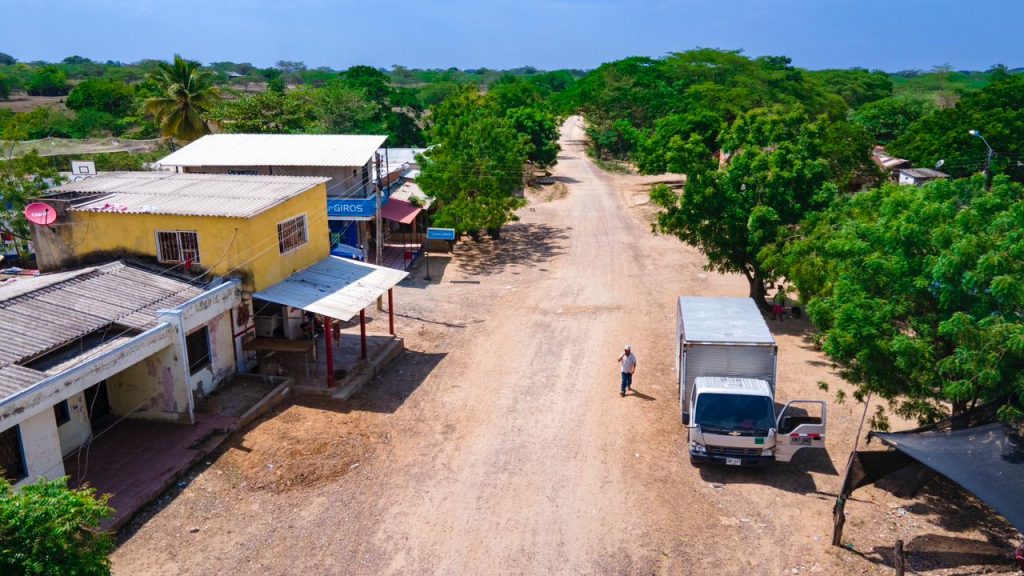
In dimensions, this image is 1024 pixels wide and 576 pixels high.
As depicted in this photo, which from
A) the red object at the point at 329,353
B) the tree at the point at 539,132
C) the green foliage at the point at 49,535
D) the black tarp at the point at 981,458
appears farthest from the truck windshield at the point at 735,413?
the tree at the point at 539,132

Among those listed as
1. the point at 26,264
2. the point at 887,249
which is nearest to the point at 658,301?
the point at 887,249

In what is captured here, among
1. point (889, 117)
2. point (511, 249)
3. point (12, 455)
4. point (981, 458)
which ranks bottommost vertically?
point (511, 249)

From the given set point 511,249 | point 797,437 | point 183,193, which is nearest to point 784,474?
point 797,437

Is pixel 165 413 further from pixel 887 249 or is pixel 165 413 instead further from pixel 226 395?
pixel 887 249

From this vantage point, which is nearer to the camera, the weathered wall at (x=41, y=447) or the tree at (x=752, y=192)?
the weathered wall at (x=41, y=447)

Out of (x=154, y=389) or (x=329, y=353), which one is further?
(x=329, y=353)

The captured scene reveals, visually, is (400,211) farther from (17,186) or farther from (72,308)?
Answer: (72,308)

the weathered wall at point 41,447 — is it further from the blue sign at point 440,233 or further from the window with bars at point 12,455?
the blue sign at point 440,233
